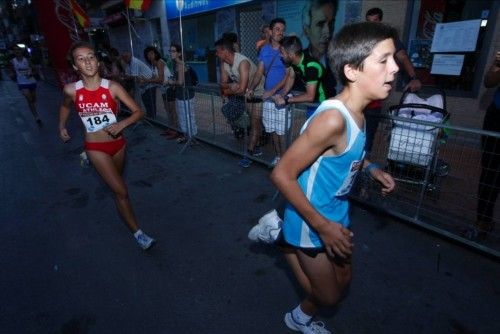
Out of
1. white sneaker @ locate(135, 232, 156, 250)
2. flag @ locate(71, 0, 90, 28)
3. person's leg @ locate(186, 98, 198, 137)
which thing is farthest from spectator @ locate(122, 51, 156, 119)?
white sneaker @ locate(135, 232, 156, 250)

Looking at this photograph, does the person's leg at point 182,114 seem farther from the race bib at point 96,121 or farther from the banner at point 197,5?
the banner at point 197,5

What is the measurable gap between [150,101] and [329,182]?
765 centimetres

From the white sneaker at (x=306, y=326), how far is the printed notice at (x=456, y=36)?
697cm

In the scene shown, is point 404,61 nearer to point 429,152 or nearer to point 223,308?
point 429,152

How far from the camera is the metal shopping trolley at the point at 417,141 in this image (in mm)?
3392

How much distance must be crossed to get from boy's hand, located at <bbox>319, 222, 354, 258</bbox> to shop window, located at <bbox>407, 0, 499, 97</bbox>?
6.93 meters

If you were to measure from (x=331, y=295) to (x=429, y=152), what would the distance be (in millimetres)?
2314

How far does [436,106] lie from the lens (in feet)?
12.3

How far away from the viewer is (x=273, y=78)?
5223 millimetres

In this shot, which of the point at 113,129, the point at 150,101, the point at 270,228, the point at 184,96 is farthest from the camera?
the point at 150,101

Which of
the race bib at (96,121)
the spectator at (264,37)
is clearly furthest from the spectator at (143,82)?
the race bib at (96,121)

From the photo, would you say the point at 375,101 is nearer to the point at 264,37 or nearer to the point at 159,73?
the point at 264,37

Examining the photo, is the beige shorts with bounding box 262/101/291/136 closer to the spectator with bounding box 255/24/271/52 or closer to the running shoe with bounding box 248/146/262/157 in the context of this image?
the running shoe with bounding box 248/146/262/157

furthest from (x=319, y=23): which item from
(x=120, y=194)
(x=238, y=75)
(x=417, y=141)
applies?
(x=120, y=194)
